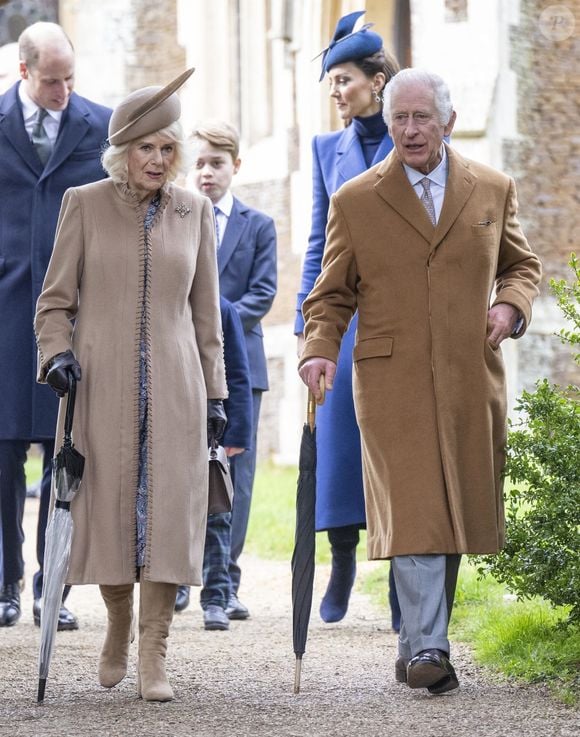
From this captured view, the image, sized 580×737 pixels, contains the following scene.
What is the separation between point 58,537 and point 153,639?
18.1 inches

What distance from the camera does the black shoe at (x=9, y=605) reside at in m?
7.26

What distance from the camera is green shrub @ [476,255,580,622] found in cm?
560

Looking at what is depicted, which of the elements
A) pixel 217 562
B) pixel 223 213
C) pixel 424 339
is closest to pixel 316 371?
pixel 424 339

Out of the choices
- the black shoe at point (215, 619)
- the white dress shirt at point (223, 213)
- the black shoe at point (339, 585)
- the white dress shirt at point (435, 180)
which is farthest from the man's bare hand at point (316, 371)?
the white dress shirt at point (223, 213)

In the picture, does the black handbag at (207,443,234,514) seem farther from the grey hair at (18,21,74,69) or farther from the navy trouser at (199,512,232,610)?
the grey hair at (18,21,74,69)

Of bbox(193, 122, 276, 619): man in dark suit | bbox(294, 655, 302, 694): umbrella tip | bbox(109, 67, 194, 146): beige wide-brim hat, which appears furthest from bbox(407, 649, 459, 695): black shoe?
bbox(193, 122, 276, 619): man in dark suit

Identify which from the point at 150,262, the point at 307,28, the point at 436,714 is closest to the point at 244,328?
the point at 150,262

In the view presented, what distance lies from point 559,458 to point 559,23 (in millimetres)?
10487

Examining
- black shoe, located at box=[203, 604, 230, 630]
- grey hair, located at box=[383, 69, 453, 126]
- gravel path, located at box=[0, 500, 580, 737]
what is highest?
grey hair, located at box=[383, 69, 453, 126]

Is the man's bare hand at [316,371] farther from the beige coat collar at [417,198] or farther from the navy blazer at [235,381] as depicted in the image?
the navy blazer at [235,381]

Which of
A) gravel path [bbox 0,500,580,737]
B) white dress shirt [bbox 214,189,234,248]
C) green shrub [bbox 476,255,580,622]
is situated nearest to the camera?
gravel path [bbox 0,500,580,737]

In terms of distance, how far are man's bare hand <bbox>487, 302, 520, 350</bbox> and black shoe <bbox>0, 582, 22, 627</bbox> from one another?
9.59 ft

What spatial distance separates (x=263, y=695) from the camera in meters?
5.43

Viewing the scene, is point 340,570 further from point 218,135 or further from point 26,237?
point 218,135
